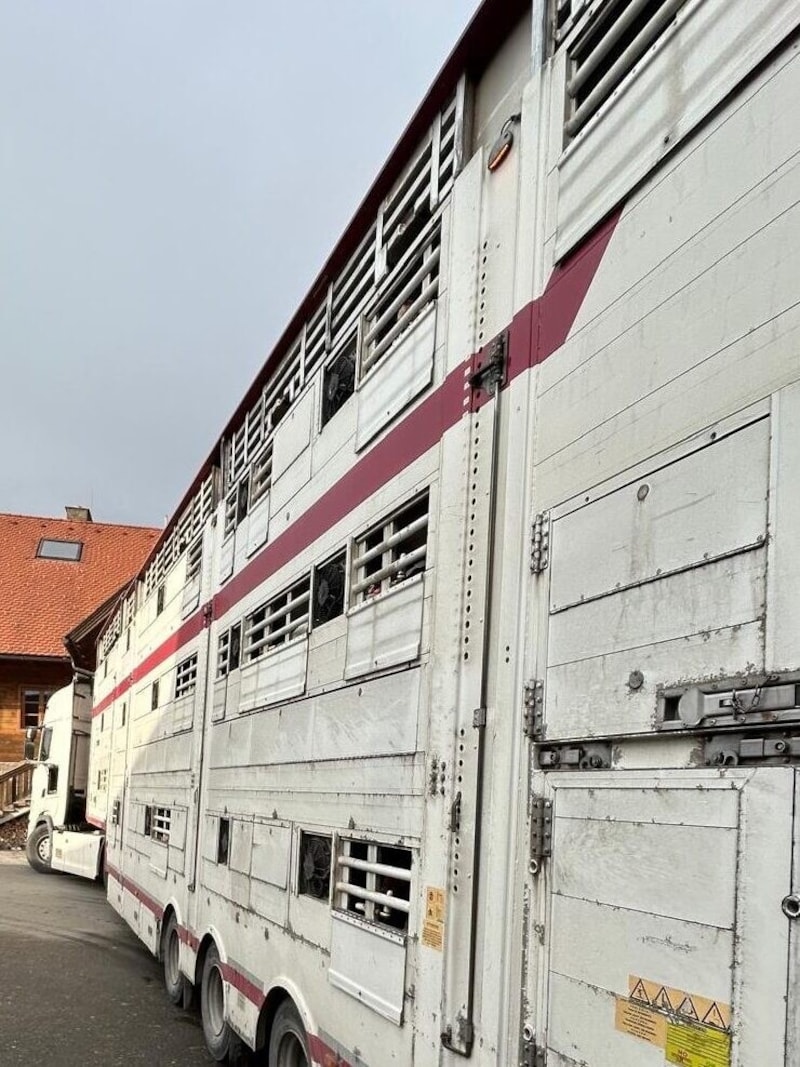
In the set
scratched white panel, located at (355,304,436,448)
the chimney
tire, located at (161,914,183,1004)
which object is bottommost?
tire, located at (161,914,183,1004)

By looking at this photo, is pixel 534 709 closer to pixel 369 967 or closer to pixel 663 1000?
pixel 663 1000

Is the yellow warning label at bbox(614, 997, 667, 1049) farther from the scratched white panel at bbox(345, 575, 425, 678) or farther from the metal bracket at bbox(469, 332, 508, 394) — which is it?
the metal bracket at bbox(469, 332, 508, 394)

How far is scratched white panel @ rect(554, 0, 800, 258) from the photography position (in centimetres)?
207

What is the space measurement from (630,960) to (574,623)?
0.76 m

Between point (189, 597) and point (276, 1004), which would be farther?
point (189, 597)

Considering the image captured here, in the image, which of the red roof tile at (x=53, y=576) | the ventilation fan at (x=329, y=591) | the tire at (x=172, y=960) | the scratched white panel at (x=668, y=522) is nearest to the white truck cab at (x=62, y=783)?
the tire at (x=172, y=960)

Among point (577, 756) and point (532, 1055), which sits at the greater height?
point (577, 756)

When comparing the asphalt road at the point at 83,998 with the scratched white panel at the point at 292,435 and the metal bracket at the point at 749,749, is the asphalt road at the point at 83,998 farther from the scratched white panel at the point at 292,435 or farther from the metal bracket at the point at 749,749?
the metal bracket at the point at 749,749

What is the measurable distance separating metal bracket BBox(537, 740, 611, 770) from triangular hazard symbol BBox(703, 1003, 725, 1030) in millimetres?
540

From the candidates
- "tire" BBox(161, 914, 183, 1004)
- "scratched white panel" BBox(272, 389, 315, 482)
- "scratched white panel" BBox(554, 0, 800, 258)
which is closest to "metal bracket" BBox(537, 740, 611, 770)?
"scratched white panel" BBox(554, 0, 800, 258)

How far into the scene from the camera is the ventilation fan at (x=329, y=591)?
426 centimetres

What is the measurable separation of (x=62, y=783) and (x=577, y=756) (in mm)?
14349

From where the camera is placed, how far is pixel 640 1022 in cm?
203

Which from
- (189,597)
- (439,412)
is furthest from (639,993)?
(189,597)
